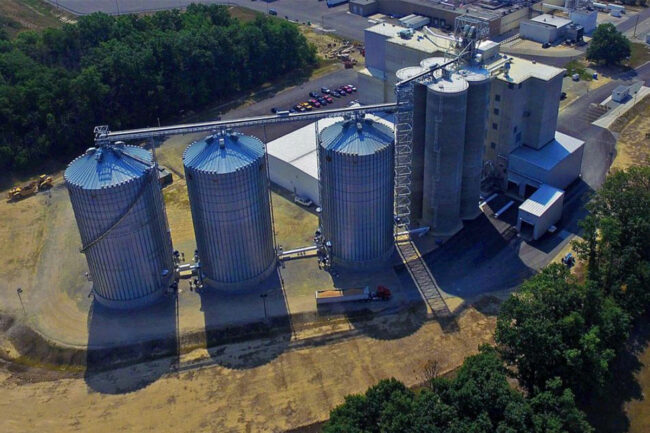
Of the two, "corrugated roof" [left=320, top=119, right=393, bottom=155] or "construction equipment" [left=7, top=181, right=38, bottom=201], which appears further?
"construction equipment" [left=7, top=181, right=38, bottom=201]

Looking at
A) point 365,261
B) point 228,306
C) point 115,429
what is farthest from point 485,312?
point 115,429

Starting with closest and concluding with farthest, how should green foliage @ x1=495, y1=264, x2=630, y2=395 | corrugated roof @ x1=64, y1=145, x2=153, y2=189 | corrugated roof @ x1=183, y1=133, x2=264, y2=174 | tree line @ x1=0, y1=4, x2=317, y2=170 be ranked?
green foliage @ x1=495, y1=264, x2=630, y2=395 → corrugated roof @ x1=64, y1=145, x2=153, y2=189 → corrugated roof @ x1=183, y1=133, x2=264, y2=174 → tree line @ x1=0, y1=4, x2=317, y2=170

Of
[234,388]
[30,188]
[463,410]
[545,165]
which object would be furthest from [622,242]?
[30,188]

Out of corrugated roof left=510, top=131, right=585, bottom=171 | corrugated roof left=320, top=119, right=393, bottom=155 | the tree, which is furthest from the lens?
the tree

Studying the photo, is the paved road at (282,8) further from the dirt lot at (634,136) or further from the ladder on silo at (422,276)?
the ladder on silo at (422,276)

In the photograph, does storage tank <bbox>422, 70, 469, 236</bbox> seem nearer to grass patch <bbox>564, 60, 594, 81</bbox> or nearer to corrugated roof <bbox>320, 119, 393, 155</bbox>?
corrugated roof <bbox>320, 119, 393, 155</bbox>

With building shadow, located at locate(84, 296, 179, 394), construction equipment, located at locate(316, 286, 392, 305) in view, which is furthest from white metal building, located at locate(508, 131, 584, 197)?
building shadow, located at locate(84, 296, 179, 394)

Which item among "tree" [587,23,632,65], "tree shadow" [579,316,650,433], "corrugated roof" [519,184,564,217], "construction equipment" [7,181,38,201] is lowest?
"tree shadow" [579,316,650,433]

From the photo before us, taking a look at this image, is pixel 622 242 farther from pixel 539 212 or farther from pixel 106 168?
pixel 106 168
